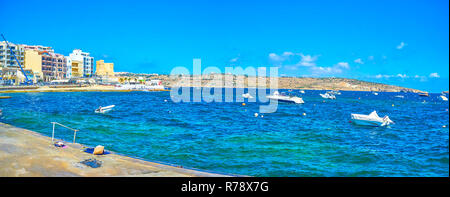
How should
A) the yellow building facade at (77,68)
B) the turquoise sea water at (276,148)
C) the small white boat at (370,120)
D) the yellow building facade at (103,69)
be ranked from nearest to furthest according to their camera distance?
the turquoise sea water at (276,148), the small white boat at (370,120), the yellow building facade at (77,68), the yellow building facade at (103,69)

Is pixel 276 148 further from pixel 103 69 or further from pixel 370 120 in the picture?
pixel 103 69

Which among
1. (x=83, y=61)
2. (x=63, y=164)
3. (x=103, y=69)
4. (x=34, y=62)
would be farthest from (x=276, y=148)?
(x=103, y=69)

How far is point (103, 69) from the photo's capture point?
186m

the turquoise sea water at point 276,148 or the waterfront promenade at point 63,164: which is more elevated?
the waterfront promenade at point 63,164

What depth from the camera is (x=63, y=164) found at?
40.6 ft

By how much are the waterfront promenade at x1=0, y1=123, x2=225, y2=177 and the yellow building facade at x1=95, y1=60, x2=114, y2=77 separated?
178 metres

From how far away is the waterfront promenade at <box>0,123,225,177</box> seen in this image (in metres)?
11.3

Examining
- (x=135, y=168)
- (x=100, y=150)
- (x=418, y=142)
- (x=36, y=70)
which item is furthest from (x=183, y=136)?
(x=36, y=70)

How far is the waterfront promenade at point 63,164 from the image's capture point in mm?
11320

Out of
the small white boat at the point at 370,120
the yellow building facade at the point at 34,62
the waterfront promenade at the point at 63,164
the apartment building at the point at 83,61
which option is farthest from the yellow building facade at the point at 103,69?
the waterfront promenade at the point at 63,164

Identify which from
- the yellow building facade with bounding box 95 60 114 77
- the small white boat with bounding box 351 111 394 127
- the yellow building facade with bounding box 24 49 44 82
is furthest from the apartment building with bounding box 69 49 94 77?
the small white boat with bounding box 351 111 394 127

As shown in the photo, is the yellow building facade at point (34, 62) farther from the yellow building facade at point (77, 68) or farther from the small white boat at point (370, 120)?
the small white boat at point (370, 120)

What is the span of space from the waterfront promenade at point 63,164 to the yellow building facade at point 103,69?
178 meters
